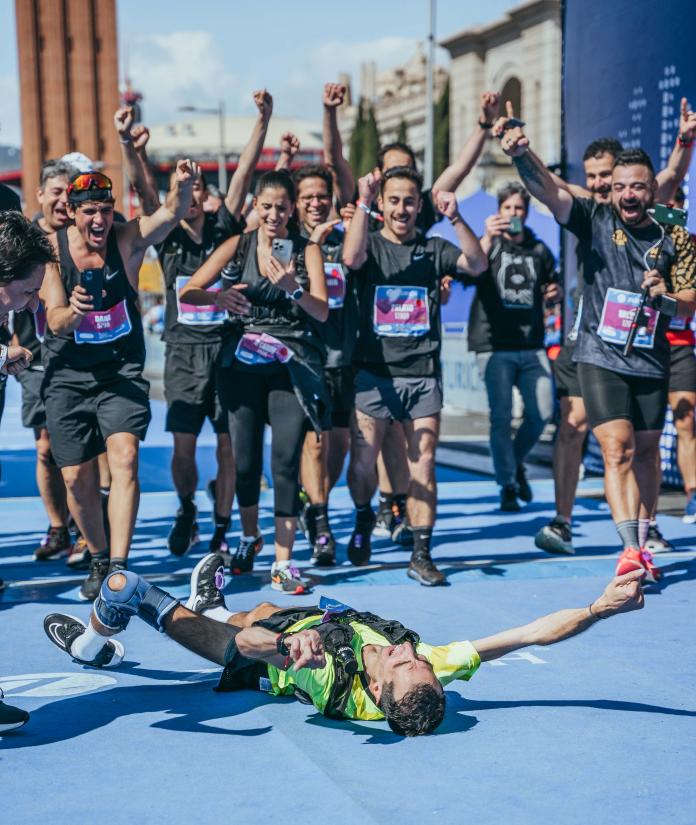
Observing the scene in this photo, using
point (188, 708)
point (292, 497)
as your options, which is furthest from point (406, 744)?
point (292, 497)

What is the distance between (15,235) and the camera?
12.5 ft

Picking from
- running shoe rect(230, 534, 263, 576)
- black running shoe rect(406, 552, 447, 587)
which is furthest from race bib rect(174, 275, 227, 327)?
black running shoe rect(406, 552, 447, 587)

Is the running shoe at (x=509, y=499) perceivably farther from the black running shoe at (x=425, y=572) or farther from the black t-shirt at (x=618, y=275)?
the black t-shirt at (x=618, y=275)

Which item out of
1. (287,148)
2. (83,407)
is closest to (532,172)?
(287,148)

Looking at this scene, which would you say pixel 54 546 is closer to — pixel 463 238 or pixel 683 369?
pixel 463 238

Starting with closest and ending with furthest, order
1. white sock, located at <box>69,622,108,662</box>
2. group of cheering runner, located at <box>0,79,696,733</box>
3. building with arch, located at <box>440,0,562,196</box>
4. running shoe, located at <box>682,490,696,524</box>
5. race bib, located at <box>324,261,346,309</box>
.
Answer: white sock, located at <box>69,622,108,662</box>, group of cheering runner, located at <box>0,79,696,733</box>, race bib, located at <box>324,261,346,309</box>, running shoe, located at <box>682,490,696,524</box>, building with arch, located at <box>440,0,562,196</box>

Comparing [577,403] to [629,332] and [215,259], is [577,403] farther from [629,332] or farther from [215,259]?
[215,259]

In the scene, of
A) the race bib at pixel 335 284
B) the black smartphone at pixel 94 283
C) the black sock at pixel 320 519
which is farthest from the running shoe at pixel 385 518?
the black smartphone at pixel 94 283

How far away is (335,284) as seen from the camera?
712 cm

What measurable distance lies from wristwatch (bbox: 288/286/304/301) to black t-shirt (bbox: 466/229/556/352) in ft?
8.88

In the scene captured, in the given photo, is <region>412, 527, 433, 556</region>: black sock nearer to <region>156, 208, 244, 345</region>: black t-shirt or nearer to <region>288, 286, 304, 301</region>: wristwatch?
<region>288, 286, 304, 301</region>: wristwatch

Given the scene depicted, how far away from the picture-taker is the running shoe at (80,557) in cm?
655

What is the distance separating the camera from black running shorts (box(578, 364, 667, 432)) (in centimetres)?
597

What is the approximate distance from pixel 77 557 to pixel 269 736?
3.07 meters
